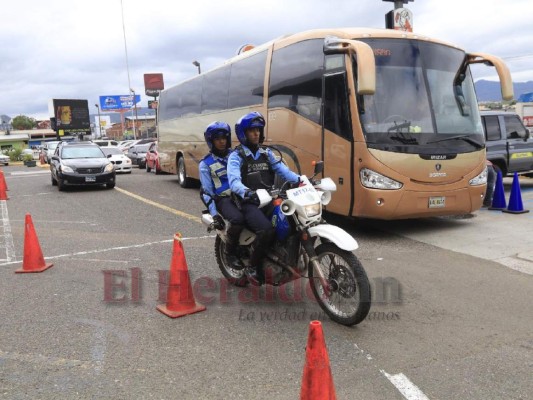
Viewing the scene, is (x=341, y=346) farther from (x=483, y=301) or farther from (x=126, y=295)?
(x=126, y=295)

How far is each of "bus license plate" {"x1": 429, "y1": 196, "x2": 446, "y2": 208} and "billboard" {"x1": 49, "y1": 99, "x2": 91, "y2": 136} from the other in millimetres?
69990

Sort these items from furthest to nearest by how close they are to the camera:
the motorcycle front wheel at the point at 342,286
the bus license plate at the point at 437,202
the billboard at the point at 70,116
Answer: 1. the billboard at the point at 70,116
2. the bus license plate at the point at 437,202
3. the motorcycle front wheel at the point at 342,286

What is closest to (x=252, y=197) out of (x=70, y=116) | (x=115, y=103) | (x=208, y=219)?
(x=208, y=219)

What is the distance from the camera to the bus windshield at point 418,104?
7125 millimetres

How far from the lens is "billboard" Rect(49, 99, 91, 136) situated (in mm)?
70562

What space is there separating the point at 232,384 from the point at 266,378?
0.79ft

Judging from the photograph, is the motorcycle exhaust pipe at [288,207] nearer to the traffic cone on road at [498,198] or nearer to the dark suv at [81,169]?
the traffic cone on road at [498,198]

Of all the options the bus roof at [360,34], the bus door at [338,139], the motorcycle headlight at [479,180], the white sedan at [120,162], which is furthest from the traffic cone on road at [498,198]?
the white sedan at [120,162]

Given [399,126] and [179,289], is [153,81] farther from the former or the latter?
[179,289]

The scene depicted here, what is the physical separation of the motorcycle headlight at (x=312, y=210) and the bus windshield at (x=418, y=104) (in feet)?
10.7

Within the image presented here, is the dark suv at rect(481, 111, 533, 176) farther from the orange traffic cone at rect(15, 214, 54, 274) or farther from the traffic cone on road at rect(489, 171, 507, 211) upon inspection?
the orange traffic cone at rect(15, 214, 54, 274)

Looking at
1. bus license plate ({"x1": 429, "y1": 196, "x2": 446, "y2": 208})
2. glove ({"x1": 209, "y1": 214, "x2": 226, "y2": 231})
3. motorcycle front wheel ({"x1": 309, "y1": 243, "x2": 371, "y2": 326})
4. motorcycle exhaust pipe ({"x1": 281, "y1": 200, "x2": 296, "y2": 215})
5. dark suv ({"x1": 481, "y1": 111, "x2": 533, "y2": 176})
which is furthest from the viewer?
dark suv ({"x1": 481, "y1": 111, "x2": 533, "y2": 176})

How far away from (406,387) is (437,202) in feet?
15.3

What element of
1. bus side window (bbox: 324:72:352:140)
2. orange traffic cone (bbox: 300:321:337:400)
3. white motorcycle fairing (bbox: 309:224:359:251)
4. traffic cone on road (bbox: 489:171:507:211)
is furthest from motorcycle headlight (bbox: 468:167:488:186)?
orange traffic cone (bbox: 300:321:337:400)
